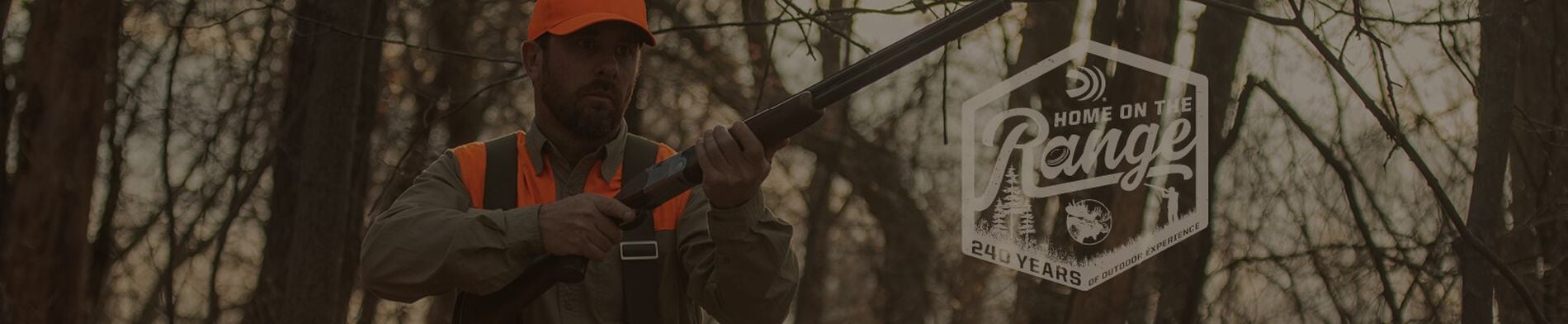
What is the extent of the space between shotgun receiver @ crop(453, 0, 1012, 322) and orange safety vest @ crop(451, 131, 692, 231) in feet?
0.39

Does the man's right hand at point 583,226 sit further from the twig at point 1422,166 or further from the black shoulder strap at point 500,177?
the twig at point 1422,166

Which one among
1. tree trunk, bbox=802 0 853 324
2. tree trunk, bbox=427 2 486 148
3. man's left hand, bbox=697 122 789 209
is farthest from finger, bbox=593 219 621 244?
tree trunk, bbox=802 0 853 324

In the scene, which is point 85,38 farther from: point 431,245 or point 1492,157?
point 1492,157

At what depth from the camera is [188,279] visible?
39.0 feet

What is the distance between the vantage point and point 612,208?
336 cm

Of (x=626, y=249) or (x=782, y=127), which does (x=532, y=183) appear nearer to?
(x=626, y=249)

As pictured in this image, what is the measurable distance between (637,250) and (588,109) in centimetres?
32

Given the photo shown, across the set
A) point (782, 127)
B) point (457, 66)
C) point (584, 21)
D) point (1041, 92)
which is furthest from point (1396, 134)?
point (457, 66)

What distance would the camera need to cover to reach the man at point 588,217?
334 cm

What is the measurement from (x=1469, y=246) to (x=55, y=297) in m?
5.16

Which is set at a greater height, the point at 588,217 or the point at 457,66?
the point at 457,66

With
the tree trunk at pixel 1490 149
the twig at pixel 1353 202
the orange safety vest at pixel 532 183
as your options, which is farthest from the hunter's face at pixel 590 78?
the twig at pixel 1353 202

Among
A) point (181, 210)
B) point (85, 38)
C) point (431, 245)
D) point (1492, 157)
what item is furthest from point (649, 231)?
point (181, 210)

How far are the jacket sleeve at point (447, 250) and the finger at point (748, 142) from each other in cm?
47
